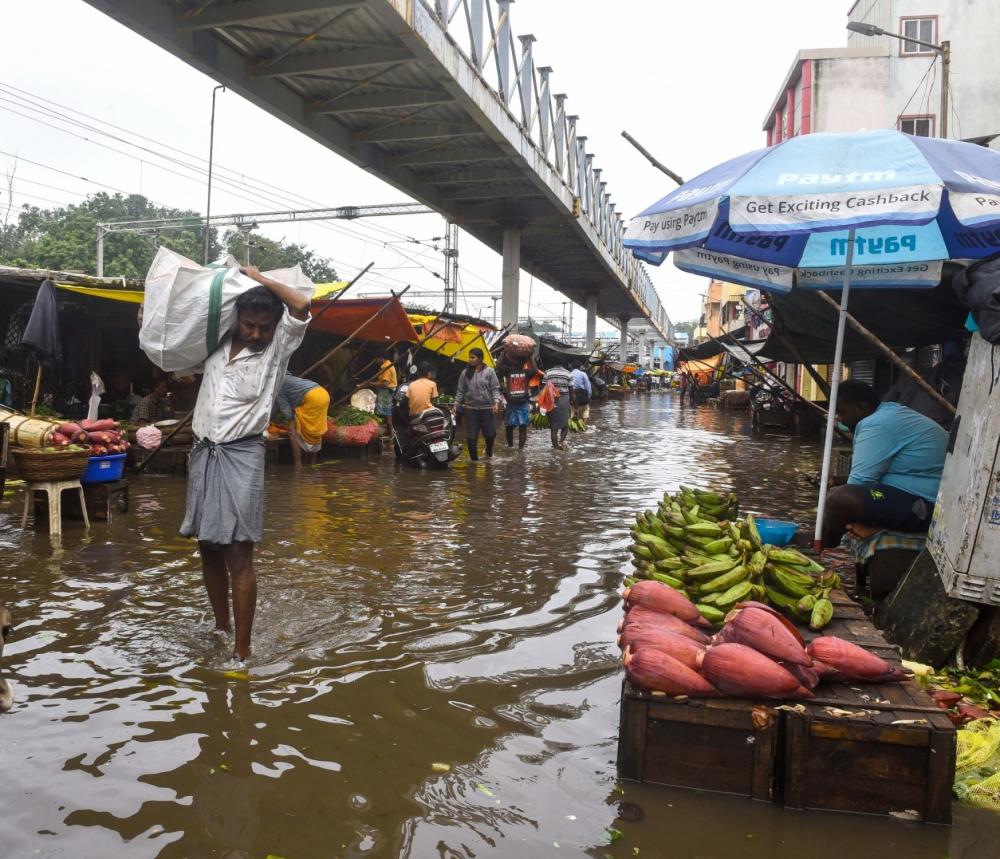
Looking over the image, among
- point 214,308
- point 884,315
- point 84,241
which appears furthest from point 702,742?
point 84,241

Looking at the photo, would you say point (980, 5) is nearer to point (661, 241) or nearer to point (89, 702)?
point (661, 241)

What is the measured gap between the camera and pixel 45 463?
6695 millimetres

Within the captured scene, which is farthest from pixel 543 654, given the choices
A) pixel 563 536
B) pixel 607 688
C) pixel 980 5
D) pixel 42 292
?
pixel 980 5

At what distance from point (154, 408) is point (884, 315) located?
10269 mm

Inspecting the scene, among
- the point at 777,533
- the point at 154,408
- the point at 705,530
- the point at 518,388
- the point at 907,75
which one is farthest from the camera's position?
the point at 907,75

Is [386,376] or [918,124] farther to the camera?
[918,124]

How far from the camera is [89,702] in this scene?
3.56 m

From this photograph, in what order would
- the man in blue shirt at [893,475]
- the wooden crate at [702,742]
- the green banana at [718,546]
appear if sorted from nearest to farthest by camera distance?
1. the wooden crate at [702,742]
2. the green banana at [718,546]
3. the man in blue shirt at [893,475]

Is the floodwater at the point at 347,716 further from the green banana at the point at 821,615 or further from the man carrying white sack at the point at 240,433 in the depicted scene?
the green banana at the point at 821,615

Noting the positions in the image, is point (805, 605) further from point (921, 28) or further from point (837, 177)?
point (921, 28)

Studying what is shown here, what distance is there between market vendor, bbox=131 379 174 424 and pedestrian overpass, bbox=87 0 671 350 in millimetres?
5139

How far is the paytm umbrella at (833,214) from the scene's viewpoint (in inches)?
159

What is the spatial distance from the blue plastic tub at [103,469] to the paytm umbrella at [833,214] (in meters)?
5.06

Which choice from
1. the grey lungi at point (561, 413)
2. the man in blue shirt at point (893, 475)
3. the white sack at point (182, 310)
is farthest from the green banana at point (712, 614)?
the grey lungi at point (561, 413)
